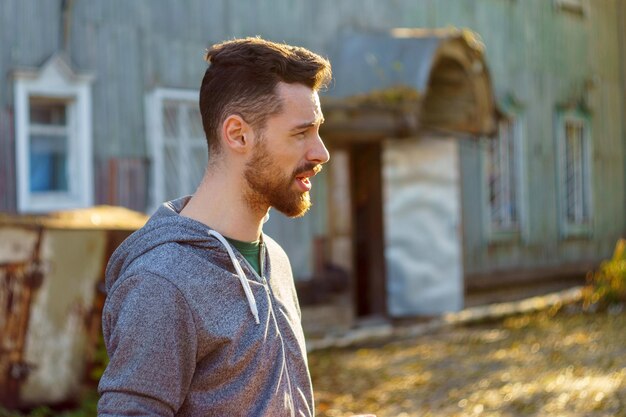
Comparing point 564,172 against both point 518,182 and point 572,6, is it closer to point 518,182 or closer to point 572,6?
point 518,182

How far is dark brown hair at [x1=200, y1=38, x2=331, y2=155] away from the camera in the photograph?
2.28m

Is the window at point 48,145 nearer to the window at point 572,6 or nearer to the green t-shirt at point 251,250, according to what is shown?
the green t-shirt at point 251,250

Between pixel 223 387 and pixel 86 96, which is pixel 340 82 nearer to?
pixel 86 96

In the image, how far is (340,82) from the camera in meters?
12.4

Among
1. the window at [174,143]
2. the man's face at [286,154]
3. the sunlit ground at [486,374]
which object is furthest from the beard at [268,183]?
the window at [174,143]

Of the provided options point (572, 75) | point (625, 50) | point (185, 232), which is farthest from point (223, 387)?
point (625, 50)

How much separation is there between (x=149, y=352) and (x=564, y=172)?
16878 millimetres

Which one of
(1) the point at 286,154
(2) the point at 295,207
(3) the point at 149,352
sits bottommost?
(3) the point at 149,352

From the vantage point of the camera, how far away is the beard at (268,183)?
2.31 metres

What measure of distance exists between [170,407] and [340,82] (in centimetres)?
1049

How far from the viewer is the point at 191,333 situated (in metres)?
2.11

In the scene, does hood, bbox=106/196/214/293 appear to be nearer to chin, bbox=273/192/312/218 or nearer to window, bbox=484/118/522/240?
chin, bbox=273/192/312/218

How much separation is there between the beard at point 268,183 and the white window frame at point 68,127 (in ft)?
23.3

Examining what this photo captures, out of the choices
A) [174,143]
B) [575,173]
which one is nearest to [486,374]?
[174,143]
